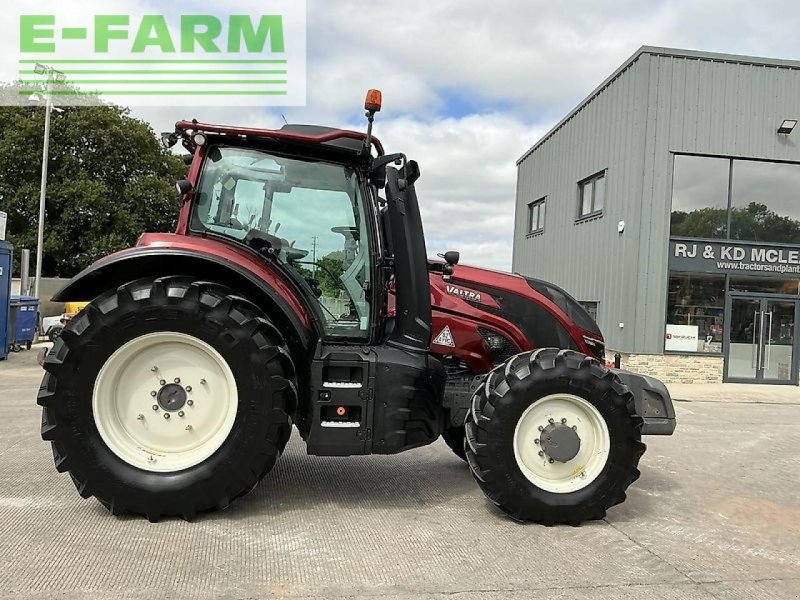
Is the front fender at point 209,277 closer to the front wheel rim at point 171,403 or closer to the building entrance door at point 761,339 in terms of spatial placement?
the front wheel rim at point 171,403

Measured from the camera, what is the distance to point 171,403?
3812mm

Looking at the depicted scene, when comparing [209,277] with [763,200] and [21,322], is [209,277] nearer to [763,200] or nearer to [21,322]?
[21,322]

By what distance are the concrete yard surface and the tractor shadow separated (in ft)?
0.06

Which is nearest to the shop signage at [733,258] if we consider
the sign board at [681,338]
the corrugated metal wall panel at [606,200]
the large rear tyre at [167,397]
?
the corrugated metal wall panel at [606,200]

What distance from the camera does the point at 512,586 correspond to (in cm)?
→ 306

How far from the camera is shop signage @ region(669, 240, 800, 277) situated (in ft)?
44.2

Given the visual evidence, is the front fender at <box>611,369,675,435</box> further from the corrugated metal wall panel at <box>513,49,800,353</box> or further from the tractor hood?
the corrugated metal wall panel at <box>513,49,800,353</box>

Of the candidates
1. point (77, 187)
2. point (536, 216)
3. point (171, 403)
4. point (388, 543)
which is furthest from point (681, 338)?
point (77, 187)

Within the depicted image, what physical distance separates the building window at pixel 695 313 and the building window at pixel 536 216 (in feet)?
19.8

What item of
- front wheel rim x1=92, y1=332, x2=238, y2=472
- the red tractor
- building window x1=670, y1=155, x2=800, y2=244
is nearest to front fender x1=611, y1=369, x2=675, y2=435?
the red tractor

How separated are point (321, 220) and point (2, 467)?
3126mm

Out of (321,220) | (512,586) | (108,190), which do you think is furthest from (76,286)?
(108,190)

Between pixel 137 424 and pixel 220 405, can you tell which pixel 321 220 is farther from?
pixel 137 424

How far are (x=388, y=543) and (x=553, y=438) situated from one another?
1211 mm
